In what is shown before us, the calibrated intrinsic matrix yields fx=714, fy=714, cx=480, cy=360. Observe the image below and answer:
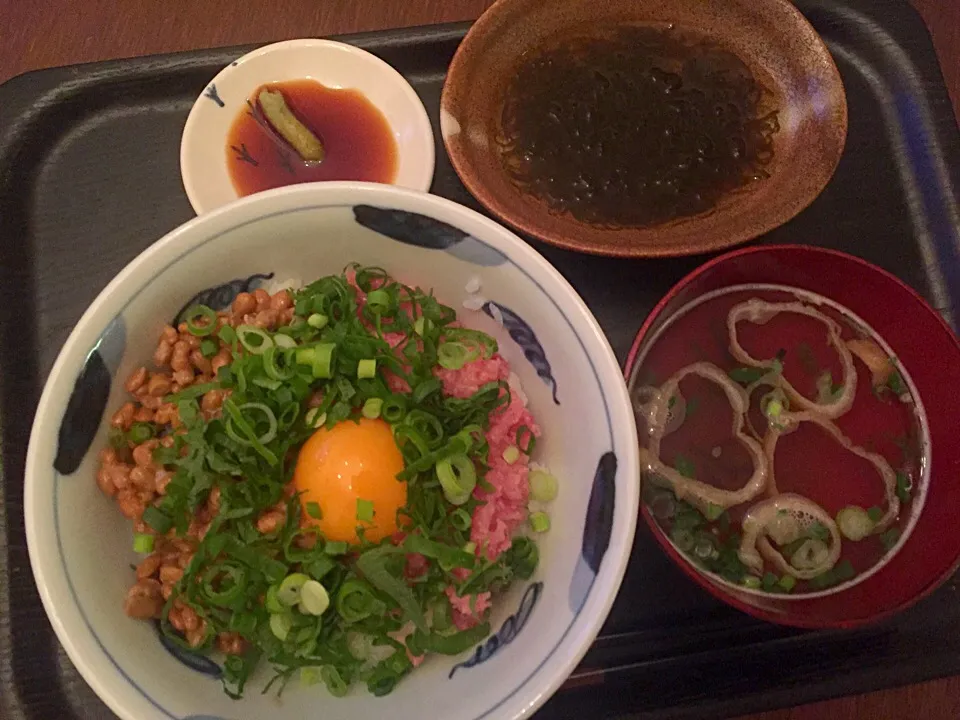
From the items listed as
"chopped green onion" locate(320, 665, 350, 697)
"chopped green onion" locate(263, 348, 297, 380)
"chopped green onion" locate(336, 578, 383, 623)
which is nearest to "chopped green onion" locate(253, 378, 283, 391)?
"chopped green onion" locate(263, 348, 297, 380)

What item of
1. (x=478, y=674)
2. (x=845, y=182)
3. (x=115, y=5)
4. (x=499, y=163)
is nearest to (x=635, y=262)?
(x=499, y=163)

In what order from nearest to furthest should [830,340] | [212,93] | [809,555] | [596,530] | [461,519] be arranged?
[596,530] → [461,519] → [809,555] → [830,340] → [212,93]

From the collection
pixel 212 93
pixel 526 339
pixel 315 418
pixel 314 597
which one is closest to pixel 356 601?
pixel 314 597

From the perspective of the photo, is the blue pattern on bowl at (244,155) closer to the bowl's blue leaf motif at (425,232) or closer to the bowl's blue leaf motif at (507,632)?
the bowl's blue leaf motif at (425,232)

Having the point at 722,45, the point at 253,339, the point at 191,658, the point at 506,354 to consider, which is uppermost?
the point at 722,45

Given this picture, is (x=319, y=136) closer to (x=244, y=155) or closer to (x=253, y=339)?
(x=244, y=155)

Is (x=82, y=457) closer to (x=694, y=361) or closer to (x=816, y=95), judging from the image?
(x=694, y=361)

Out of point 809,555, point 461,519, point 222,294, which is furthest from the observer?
point 809,555

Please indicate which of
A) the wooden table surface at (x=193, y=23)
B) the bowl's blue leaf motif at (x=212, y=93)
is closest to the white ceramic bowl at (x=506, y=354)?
the bowl's blue leaf motif at (x=212, y=93)
